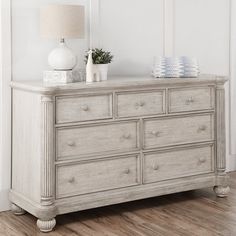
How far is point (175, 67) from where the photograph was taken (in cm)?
387

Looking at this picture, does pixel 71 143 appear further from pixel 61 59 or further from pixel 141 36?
pixel 141 36

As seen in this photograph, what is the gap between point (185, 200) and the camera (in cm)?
393

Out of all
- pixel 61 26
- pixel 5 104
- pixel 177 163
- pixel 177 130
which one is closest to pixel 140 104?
pixel 177 130

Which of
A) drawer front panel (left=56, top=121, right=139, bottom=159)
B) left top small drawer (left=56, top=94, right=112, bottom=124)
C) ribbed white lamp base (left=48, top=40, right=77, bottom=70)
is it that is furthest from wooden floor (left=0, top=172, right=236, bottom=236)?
ribbed white lamp base (left=48, top=40, right=77, bottom=70)

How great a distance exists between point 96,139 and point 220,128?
0.95 m

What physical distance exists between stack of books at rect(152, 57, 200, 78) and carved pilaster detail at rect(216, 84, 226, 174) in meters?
0.20

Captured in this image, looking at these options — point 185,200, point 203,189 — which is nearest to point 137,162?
point 185,200

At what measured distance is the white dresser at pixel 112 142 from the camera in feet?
10.9

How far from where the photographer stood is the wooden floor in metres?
3.29

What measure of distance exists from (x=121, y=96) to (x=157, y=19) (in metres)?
0.90

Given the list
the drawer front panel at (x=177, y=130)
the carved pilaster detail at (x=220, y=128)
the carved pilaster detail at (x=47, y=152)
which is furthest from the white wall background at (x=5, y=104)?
the carved pilaster detail at (x=220, y=128)

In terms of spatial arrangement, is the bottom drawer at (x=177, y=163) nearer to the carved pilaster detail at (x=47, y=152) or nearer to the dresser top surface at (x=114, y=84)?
the dresser top surface at (x=114, y=84)

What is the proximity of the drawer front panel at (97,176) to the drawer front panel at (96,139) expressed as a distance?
70 millimetres

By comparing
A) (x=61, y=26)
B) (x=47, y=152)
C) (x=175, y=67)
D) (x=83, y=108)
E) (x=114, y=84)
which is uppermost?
(x=61, y=26)
